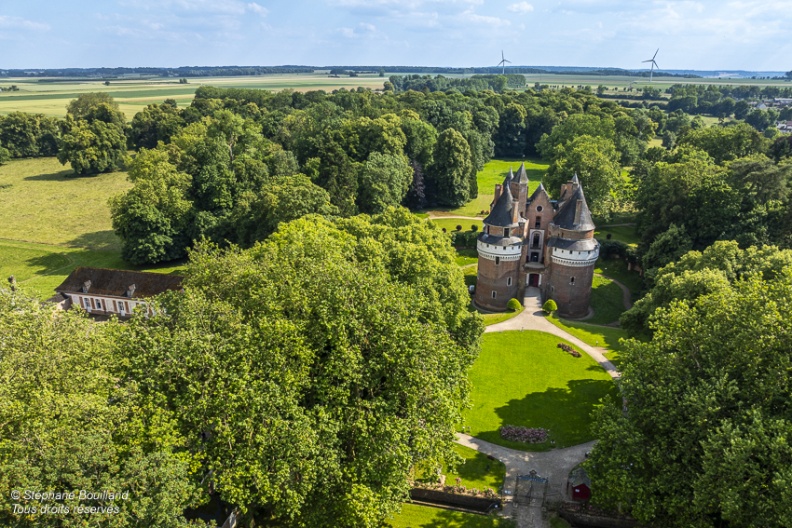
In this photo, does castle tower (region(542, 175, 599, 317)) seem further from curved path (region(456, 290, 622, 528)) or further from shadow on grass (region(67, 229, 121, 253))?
shadow on grass (region(67, 229, 121, 253))

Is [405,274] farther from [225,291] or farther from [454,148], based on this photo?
[454,148]

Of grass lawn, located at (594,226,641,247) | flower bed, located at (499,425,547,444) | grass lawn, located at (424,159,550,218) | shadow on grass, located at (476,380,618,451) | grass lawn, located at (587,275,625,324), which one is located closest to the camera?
flower bed, located at (499,425,547,444)

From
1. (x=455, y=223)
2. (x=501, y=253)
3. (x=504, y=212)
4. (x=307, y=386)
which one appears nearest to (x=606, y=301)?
(x=501, y=253)

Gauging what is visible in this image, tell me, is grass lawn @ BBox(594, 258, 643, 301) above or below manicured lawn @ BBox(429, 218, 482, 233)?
below

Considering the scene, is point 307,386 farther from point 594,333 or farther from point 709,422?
point 594,333

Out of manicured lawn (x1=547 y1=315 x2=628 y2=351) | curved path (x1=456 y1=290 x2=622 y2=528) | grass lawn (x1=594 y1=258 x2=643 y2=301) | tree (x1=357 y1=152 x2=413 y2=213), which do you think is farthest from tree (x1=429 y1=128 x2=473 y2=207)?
curved path (x1=456 y1=290 x2=622 y2=528)

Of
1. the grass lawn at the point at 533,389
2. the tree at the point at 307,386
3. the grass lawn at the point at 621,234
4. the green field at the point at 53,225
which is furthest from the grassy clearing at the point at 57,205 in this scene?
the grass lawn at the point at 621,234

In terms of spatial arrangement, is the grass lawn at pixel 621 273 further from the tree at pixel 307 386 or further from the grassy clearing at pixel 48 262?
the grassy clearing at pixel 48 262
